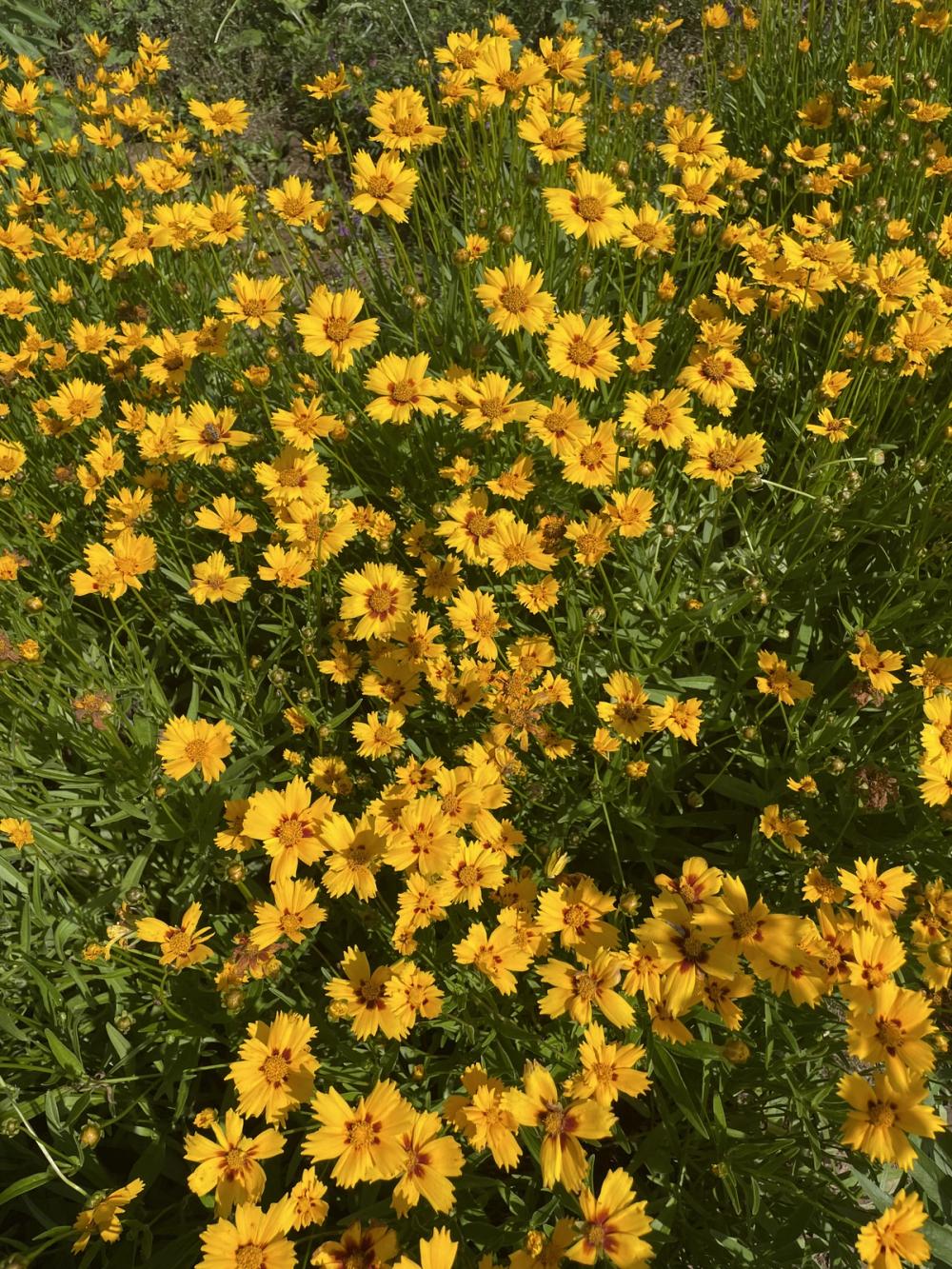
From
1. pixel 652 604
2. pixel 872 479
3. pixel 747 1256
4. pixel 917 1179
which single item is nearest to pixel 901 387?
pixel 872 479

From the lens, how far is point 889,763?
2.21 meters

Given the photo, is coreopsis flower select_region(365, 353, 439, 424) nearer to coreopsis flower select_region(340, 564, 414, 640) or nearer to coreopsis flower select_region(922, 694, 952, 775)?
coreopsis flower select_region(340, 564, 414, 640)

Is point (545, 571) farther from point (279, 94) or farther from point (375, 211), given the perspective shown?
point (279, 94)

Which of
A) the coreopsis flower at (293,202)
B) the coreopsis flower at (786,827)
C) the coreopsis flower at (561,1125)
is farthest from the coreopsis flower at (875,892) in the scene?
the coreopsis flower at (293,202)

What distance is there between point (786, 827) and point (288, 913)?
1.20 meters

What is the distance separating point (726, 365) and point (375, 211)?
1.39 meters

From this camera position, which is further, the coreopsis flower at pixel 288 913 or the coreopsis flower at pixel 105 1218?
the coreopsis flower at pixel 288 913

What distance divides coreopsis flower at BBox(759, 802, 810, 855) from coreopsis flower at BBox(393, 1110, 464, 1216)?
987mm

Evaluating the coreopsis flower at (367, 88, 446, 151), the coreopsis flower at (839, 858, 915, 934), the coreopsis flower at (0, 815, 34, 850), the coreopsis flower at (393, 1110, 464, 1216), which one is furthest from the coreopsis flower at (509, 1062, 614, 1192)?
the coreopsis flower at (367, 88, 446, 151)

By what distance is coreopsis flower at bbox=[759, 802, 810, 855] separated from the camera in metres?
1.89

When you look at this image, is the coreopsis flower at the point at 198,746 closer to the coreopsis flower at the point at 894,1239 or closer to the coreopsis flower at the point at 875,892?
the coreopsis flower at the point at 875,892

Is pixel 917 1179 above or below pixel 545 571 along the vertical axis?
below

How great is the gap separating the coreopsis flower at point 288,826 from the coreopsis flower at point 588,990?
0.62 meters

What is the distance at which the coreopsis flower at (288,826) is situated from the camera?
6.15 feet
